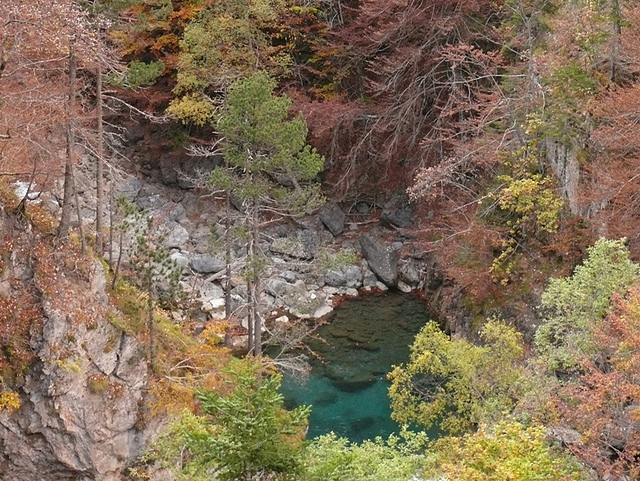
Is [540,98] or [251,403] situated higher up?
[540,98]

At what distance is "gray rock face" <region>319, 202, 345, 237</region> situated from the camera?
2889 centimetres

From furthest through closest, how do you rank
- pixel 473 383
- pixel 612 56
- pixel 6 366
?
pixel 612 56, pixel 473 383, pixel 6 366

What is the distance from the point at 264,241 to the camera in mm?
27453

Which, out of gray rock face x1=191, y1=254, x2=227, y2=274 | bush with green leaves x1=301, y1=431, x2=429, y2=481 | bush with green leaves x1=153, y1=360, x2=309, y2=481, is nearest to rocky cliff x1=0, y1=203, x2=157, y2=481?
bush with green leaves x1=301, y1=431, x2=429, y2=481

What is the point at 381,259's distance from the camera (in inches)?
1073

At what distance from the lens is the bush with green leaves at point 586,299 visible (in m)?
11.5

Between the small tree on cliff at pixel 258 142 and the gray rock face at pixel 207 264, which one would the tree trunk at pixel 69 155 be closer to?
the small tree on cliff at pixel 258 142

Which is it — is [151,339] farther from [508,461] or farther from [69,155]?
[508,461]

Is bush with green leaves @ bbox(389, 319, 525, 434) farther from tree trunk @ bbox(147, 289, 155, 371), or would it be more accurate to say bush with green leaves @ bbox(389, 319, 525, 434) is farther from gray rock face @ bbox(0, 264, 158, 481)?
gray rock face @ bbox(0, 264, 158, 481)

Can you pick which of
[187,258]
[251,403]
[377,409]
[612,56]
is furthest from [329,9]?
[251,403]

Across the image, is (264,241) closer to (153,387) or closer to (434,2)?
(434,2)

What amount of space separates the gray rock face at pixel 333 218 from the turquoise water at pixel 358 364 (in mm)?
4227

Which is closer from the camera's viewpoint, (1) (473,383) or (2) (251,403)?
(2) (251,403)

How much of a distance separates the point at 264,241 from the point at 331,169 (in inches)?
182
